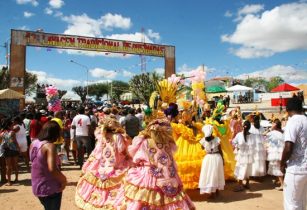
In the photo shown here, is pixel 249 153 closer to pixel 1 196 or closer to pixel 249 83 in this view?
pixel 1 196

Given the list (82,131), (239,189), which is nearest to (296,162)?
(239,189)

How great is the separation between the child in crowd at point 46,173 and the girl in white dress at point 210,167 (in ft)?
12.6

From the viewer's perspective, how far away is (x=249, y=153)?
8453mm

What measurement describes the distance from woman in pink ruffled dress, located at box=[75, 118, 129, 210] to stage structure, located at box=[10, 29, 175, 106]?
17612 millimetres

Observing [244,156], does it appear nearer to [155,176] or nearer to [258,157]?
[258,157]

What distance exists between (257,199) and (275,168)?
1465 mm

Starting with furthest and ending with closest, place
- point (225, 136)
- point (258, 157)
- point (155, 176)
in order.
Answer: point (225, 136), point (258, 157), point (155, 176)

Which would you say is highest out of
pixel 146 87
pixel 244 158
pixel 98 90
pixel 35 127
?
pixel 98 90

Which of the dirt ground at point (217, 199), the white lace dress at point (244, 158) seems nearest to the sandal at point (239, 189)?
the dirt ground at point (217, 199)

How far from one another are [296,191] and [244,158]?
13.0 ft

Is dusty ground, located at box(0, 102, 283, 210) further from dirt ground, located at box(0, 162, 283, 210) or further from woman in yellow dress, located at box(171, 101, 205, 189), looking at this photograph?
woman in yellow dress, located at box(171, 101, 205, 189)

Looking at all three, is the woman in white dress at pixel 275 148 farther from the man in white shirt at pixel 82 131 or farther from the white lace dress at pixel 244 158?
the man in white shirt at pixel 82 131

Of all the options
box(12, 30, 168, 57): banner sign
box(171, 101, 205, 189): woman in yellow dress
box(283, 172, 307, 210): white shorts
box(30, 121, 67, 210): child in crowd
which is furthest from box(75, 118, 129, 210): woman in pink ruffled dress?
box(12, 30, 168, 57): banner sign

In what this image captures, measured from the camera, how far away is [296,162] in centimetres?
449
